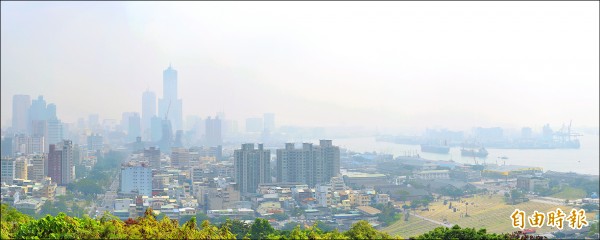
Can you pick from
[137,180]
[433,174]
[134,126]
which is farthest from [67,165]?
[433,174]

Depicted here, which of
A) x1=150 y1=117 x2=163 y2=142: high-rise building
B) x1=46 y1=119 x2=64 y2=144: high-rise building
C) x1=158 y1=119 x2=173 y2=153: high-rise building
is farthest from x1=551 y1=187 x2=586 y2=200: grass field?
x1=46 y1=119 x2=64 y2=144: high-rise building

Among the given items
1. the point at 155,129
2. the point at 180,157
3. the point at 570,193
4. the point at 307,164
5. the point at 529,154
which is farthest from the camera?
the point at 155,129

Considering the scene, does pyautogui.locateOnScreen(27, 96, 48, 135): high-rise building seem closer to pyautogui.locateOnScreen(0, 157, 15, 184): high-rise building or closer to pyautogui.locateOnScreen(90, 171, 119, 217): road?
pyautogui.locateOnScreen(0, 157, 15, 184): high-rise building

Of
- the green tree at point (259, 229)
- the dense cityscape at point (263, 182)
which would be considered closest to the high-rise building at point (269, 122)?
the dense cityscape at point (263, 182)

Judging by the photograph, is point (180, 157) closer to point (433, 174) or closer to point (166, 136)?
point (166, 136)

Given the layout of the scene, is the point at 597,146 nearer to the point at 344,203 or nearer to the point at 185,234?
the point at 344,203

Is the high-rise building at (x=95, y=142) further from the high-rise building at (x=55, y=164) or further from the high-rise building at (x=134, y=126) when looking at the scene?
the high-rise building at (x=55, y=164)
